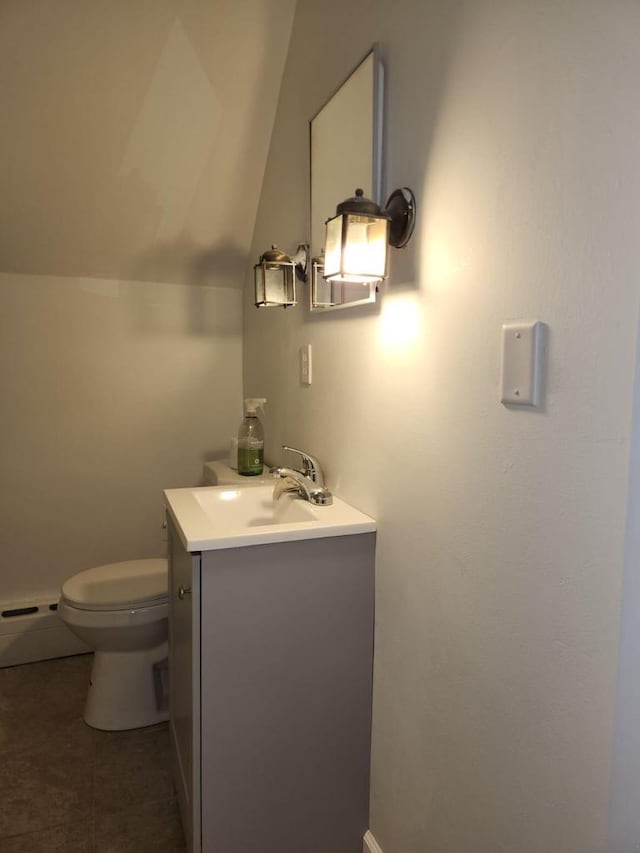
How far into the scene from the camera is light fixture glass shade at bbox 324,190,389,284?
3.74ft

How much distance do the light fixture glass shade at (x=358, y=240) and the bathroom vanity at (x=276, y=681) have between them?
1.81ft

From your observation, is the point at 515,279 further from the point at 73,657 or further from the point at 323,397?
the point at 73,657

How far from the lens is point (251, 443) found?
213cm

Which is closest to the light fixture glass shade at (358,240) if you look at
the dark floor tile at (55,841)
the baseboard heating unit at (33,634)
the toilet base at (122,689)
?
the toilet base at (122,689)

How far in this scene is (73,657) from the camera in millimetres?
2439

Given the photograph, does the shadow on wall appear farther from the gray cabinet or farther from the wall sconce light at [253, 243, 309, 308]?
the gray cabinet

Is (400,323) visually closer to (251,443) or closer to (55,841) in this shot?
(251,443)

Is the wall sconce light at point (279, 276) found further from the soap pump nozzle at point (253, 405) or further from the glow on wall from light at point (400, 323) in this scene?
the glow on wall from light at point (400, 323)

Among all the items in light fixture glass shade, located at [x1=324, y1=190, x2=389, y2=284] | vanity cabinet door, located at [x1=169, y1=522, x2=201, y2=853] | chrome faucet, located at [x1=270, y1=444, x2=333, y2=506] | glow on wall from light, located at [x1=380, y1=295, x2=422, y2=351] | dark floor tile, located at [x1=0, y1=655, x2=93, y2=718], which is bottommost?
dark floor tile, located at [x1=0, y1=655, x2=93, y2=718]

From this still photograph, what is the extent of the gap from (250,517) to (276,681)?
0.51 metres

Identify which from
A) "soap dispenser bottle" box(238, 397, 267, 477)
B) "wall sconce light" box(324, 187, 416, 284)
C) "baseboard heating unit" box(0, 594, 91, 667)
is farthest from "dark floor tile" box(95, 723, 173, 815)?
"wall sconce light" box(324, 187, 416, 284)

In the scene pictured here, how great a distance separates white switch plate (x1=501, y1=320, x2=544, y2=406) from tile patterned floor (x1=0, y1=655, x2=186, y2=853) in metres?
1.45

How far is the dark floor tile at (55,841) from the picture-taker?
1495 mm

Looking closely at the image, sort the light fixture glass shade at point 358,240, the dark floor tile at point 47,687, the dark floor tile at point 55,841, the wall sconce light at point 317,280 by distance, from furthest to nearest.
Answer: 1. the dark floor tile at point 47,687
2. the wall sconce light at point 317,280
3. the dark floor tile at point 55,841
4. the light fixture glass shade at point 358,240
